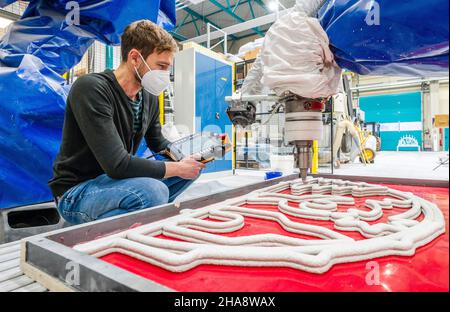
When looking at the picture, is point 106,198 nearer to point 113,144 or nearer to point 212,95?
point 113,144

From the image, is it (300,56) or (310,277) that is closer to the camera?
(310,277)

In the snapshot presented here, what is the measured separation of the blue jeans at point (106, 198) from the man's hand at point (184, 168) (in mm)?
84

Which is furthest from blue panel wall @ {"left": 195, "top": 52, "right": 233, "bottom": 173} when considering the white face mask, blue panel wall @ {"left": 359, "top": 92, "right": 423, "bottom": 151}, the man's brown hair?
blue panel wall @ {"left": 359, "top": 92, "right": 423, "bottom": 151}

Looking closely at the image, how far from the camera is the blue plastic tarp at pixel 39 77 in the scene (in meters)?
1.20

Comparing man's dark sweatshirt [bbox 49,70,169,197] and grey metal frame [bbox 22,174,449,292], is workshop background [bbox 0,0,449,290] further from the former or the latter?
man's dark sweatshirt [bbox 49,70,169,197]

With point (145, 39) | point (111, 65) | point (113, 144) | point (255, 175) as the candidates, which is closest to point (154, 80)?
point (145, 39)

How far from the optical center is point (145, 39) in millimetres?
1118

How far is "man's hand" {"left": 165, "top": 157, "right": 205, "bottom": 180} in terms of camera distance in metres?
1.10

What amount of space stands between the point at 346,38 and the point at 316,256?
1.82 feet

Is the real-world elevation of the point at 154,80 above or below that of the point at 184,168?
above

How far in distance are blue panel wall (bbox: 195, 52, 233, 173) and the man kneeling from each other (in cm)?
209

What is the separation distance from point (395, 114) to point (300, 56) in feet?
36.2

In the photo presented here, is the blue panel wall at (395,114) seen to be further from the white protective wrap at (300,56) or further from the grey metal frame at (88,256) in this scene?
the grey metal frame at (88,256)

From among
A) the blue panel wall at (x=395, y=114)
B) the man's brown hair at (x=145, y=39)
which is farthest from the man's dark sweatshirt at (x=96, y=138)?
the blue panel wall at (x=395, y=114)
